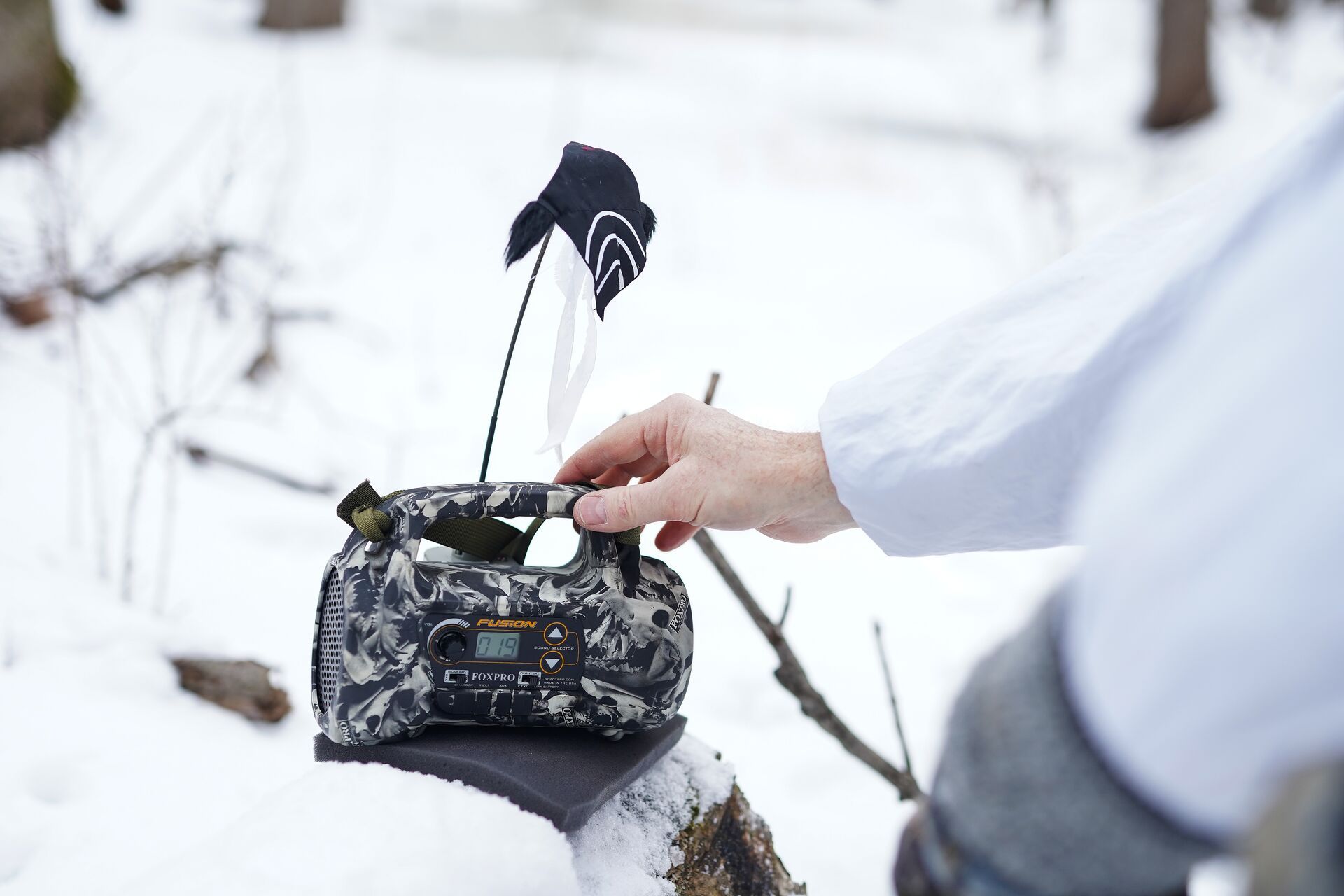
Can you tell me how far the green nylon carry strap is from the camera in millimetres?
921

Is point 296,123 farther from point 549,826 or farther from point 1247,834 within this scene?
point 1247,834

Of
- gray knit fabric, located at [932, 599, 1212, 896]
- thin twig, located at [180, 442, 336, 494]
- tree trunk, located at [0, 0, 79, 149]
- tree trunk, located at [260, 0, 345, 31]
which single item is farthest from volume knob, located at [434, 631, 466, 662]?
tree trunk, located at [260, 0, 345, 31]

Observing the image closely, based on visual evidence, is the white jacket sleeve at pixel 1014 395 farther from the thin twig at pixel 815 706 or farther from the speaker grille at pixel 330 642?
the speaker grille at pixel 330 642

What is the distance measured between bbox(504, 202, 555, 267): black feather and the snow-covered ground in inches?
5.1

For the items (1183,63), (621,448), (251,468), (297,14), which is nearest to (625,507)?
(621,448)

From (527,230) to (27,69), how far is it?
3.66 meters

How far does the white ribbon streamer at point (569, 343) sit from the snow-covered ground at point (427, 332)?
8 cm

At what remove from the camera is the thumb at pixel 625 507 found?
3.02ft

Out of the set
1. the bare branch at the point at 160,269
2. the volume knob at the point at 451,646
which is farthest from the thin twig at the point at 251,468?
the volume knob at the point at 451,646

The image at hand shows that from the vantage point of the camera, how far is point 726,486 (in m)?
0.94

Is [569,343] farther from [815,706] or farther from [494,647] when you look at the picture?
[815,706]

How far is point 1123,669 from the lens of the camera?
0.35 metres

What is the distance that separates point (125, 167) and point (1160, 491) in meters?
4.76

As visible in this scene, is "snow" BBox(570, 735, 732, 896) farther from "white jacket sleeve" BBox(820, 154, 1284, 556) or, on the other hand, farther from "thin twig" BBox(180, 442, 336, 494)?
"thin twig" BBox(180, 442, 336, 494)
